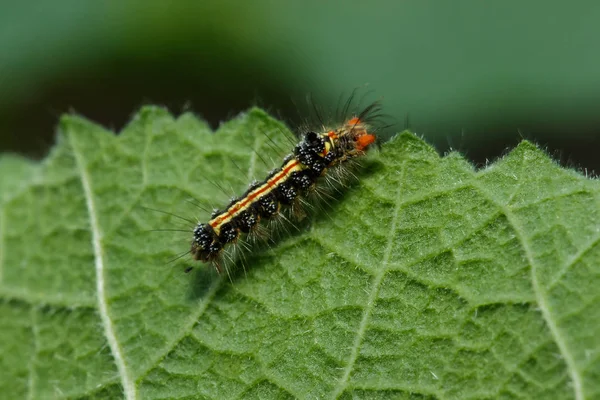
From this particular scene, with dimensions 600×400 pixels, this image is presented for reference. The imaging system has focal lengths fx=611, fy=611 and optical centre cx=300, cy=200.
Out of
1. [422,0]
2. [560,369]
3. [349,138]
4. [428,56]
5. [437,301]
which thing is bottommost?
[560,369]

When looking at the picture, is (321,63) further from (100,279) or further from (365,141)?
(100,279)

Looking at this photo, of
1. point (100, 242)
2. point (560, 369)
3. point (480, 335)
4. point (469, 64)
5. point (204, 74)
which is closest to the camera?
point (560, 369)

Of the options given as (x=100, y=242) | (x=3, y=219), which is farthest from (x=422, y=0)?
(x=3, y=219)

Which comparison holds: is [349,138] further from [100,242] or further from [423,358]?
[100,242]

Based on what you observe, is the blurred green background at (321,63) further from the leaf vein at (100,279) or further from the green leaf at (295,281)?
the green leaf at (295,281)

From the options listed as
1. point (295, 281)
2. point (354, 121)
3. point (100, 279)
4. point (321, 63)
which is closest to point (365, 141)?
point (354, 121)

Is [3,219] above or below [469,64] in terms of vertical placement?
below

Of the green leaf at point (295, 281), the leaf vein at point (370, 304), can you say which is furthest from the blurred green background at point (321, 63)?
the leaf vein at point (370, 304)
